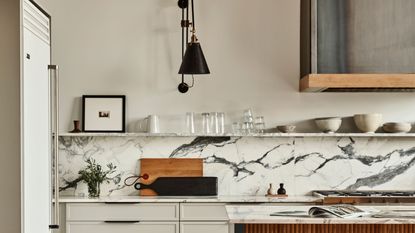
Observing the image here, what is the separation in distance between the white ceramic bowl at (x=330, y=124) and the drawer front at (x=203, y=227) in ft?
3.70

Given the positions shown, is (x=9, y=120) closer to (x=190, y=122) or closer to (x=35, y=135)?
(x=35, y=135)

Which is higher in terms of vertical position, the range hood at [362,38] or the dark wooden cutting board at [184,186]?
the range hood at [362,38]

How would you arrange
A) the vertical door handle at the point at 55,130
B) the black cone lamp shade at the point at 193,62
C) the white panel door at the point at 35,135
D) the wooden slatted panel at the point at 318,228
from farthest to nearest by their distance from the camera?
1. the black cone lamp shade at the point at 193,62
2. the vertical door handle at the point at 55,130
3. the white panel door at the point at 35,135
4. the wooden slatted panel at the point at 318,228

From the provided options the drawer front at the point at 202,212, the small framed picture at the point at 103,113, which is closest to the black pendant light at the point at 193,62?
the small framed picture at the point at 103,113

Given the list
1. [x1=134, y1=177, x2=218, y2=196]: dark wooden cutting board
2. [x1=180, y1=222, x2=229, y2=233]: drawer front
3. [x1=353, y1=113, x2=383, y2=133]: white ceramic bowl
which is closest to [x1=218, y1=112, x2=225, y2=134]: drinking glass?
[x1=134, y1=177, x2=218, y2=196]: dark wooden cutting board

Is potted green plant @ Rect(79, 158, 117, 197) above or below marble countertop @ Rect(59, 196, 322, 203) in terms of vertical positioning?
above

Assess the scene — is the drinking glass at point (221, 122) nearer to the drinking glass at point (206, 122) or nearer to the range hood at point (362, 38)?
the drinking glass at point (206, 122)

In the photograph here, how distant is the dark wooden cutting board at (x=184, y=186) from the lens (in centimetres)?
539

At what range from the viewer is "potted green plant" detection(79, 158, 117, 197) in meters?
5.34

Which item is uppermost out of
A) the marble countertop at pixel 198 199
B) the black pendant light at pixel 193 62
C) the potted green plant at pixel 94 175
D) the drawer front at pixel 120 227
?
the black pendant light at pixel 193 62

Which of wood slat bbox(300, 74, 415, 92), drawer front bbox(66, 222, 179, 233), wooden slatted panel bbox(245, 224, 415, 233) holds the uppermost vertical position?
wood slat bbox(300, 74, 415, 92)

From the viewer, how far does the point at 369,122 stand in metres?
5.38

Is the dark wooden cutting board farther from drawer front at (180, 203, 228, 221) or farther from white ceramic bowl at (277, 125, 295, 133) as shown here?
Answer: white ceramic bowl at (277, 125, 295, 133)

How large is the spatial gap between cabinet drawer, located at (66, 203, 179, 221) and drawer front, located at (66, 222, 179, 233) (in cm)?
4
